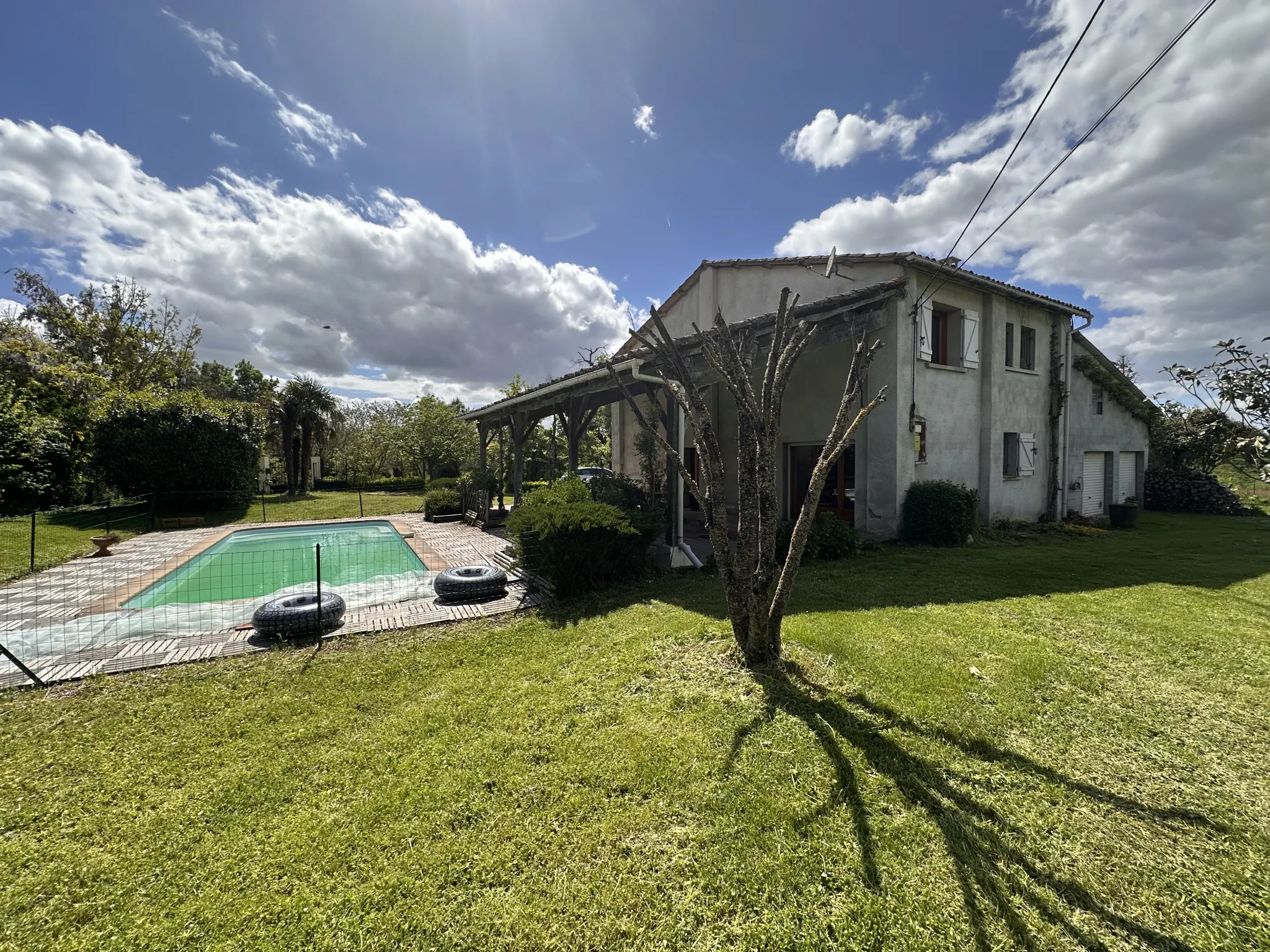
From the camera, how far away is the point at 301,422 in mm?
24859

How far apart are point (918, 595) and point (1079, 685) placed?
99.0 inches

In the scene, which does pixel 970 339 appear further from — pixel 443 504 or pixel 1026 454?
pixel 443 504

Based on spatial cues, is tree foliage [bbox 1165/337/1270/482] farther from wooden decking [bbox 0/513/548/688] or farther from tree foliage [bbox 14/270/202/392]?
tree foliage [bbox 14/270/202/392]

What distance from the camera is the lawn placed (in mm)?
9820

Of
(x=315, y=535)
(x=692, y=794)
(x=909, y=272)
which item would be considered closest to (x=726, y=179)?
(x=909, y=272)

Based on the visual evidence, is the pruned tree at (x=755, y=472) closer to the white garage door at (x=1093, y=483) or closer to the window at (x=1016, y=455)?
the window at (x=1016, y=455)

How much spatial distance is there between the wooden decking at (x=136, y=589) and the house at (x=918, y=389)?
3768 millimetres

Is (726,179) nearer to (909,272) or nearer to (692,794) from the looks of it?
(909,272)

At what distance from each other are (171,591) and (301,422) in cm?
1970

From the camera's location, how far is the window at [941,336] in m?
10.9

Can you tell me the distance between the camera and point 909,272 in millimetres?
9672

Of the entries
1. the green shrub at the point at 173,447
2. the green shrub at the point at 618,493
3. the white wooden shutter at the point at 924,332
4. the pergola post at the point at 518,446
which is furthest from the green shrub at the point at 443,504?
the white wooden shutter at the point at 924,332

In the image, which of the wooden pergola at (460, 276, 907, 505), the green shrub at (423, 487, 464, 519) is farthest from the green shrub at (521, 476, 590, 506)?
the green shrub at (423, 487, 464, 519)

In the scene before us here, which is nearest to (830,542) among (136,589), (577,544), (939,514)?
(939,514)
